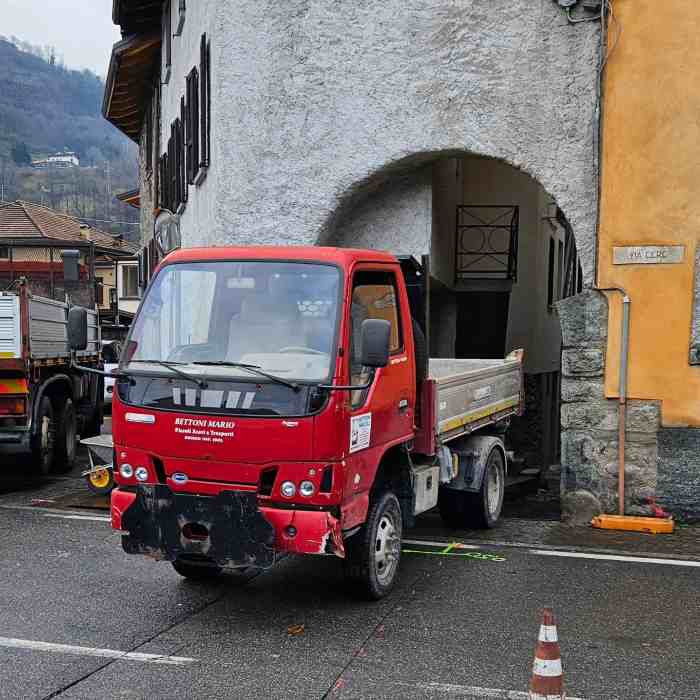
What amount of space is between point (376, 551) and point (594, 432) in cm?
392

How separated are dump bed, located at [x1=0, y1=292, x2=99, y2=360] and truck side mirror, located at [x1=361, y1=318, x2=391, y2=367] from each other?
5.57m

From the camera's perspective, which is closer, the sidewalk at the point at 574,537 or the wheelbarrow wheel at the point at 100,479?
the sidewalk at the point at 574,537

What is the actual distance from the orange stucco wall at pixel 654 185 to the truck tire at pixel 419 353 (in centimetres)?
292

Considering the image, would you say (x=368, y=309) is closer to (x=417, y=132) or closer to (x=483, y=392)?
(x=483, y=392)

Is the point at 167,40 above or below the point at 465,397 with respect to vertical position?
above

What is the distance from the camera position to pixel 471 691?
5.01 m

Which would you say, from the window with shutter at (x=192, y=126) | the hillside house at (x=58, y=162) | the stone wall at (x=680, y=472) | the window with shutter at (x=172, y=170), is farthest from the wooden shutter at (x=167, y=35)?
the hillside house at (x=58, y=162)

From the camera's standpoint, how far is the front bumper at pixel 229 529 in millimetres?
5816

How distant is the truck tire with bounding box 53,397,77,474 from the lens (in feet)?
41.5

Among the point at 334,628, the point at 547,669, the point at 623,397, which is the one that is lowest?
the point at 334,628

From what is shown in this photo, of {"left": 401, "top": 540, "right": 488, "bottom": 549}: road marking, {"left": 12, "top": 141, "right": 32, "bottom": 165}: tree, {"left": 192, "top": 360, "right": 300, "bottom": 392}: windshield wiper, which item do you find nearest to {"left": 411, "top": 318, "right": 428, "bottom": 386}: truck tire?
{"left": 192, "top": 360, "right": 300, "bottom": 392}: windshield wiper

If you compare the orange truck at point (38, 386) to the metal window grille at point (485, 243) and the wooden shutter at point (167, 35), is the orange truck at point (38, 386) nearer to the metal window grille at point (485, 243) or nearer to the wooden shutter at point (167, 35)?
the metal window grille at point (485, 243)

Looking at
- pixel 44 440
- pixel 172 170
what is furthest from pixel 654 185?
pixel 172 170

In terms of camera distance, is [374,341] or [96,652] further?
[374,341]
